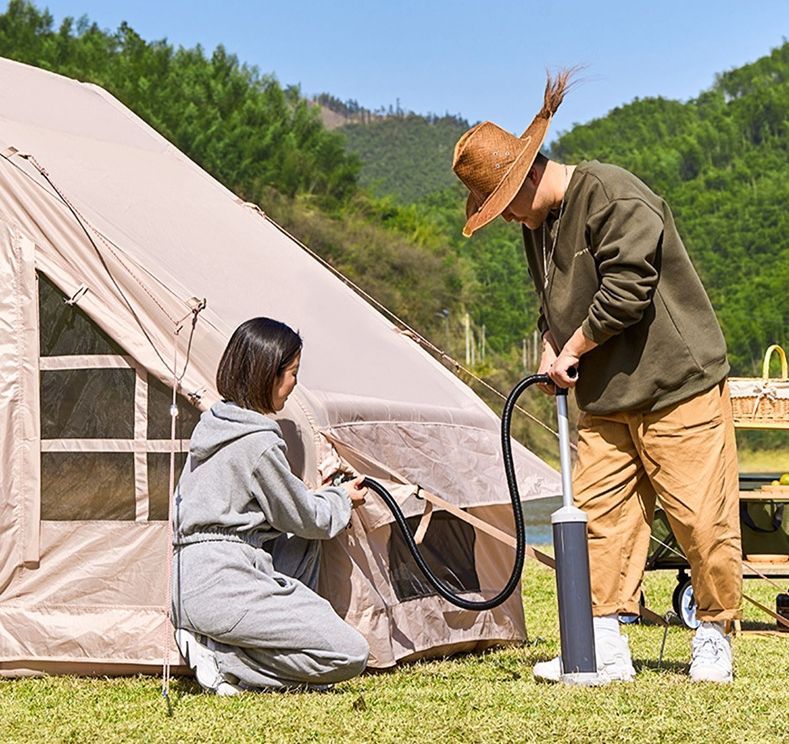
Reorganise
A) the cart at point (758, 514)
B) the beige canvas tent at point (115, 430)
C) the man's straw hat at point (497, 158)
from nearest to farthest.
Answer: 1. the man's straw hat at point (497, 158)
2. the beige canvas tent at point (115, 430)
3. the cart at point (758, 514)

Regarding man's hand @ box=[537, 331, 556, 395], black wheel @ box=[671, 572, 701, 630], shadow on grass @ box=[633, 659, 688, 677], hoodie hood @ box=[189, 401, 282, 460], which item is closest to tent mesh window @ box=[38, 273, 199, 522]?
hoodie hood @ box=[189, 401, 282, 460]

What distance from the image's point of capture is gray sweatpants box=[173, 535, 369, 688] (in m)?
3.63

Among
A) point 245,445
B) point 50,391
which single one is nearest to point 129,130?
point 50,391

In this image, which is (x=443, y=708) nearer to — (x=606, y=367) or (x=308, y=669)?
(x=308, y=669)

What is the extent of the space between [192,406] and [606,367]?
1.19 m

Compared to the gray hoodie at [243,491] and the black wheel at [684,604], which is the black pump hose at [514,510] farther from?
the black wheel at [684,604]

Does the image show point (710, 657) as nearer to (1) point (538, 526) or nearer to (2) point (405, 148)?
(1) point (538, 526)

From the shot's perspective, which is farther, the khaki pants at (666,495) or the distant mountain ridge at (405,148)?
the distant mountain ridge at (405,148)

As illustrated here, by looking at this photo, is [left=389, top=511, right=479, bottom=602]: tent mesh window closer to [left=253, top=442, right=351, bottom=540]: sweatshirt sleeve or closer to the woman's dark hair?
[left=253, top=442, right=351, bottom=540]: sweatshirt sleeve

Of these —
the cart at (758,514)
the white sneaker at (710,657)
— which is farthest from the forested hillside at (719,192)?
the white sneaker at (710,657)

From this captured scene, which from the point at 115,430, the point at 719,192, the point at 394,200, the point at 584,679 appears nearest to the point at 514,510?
the point at 584,679

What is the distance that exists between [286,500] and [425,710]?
67 cm

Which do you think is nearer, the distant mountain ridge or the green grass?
the green grass

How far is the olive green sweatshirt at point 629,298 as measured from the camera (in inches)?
145
